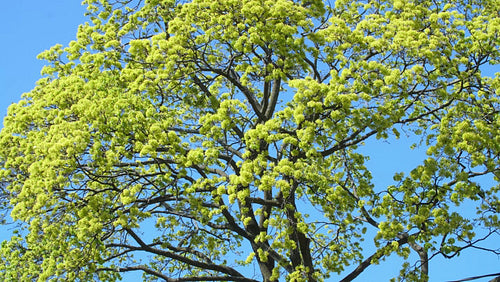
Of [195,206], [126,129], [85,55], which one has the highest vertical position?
[85,55]

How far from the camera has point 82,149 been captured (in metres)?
13.0

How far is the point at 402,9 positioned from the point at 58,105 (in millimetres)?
9177

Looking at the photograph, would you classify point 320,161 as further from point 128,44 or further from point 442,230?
point 128,44

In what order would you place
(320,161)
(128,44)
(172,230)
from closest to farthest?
(320,161) < (128,44) < (172,230)

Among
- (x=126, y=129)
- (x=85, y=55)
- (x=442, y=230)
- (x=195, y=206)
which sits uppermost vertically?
(x=85, y=55)

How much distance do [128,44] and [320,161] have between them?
6.72 m

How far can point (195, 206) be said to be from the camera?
13898mm

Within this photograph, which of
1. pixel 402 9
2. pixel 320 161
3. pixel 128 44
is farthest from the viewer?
pixel 128 44

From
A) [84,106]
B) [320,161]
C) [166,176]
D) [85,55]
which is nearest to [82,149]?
[84,106]

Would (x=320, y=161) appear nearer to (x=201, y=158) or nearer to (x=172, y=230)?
(x=201, y=158)

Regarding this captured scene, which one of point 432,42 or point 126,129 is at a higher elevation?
point 432,42

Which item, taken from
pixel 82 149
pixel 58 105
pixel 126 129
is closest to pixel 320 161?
pixel 126 129

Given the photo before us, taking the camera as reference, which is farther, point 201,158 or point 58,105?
point 58,105

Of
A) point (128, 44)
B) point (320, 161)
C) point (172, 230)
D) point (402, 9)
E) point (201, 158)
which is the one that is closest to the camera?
point (201, 158)
